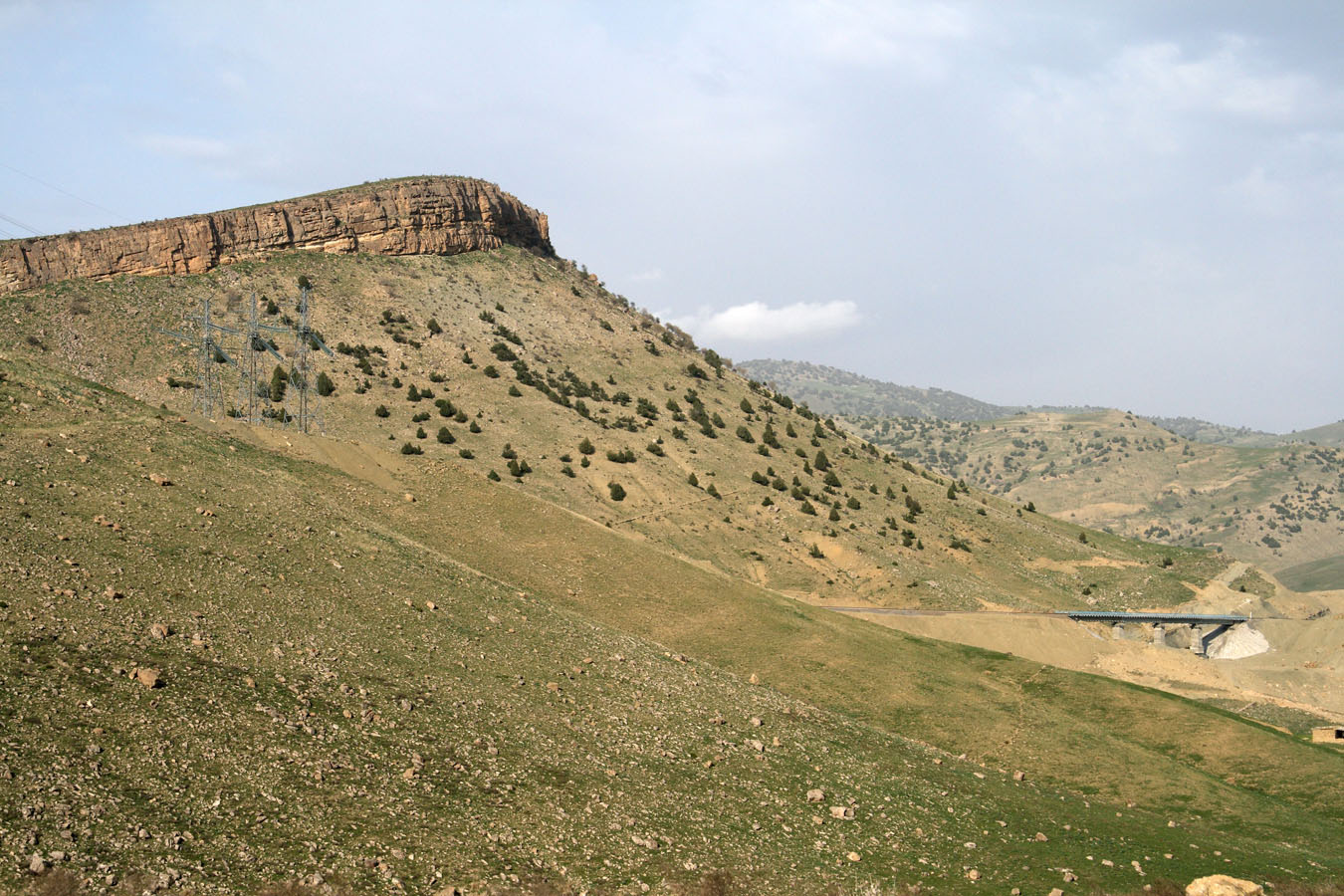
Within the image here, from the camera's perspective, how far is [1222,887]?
74.4 feet

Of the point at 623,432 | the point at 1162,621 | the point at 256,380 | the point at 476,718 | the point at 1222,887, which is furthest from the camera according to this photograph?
the point at 623,432

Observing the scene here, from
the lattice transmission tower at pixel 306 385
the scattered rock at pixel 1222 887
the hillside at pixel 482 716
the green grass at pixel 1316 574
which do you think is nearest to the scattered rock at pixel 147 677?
the hillside at pixel 482 716

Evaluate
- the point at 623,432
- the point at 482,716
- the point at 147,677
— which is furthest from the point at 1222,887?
the point at 623,432

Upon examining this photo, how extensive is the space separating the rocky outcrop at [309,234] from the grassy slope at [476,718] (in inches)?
2029

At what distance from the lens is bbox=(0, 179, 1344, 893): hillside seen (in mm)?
17547

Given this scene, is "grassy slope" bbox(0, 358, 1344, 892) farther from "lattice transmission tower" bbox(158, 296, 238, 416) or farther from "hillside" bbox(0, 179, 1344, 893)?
"lattice transmission tower" bbox(158, 296, 238, 416)

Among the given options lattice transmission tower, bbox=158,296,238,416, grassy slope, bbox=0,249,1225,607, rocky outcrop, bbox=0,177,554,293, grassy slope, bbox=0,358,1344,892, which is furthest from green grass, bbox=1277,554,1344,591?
lattice transmission tower, bbox=158,296,238,416

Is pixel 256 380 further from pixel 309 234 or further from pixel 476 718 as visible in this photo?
pixel 476 718

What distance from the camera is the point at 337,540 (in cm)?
3381

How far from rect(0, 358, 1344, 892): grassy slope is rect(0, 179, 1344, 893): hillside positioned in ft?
0.35

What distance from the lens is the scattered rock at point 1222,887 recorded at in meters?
22.5

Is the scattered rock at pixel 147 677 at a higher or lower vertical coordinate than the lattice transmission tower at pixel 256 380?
lower

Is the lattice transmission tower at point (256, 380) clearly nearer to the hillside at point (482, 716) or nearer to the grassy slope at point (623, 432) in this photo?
the grassy slope at point (623, 432)

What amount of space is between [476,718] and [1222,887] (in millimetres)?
19167
